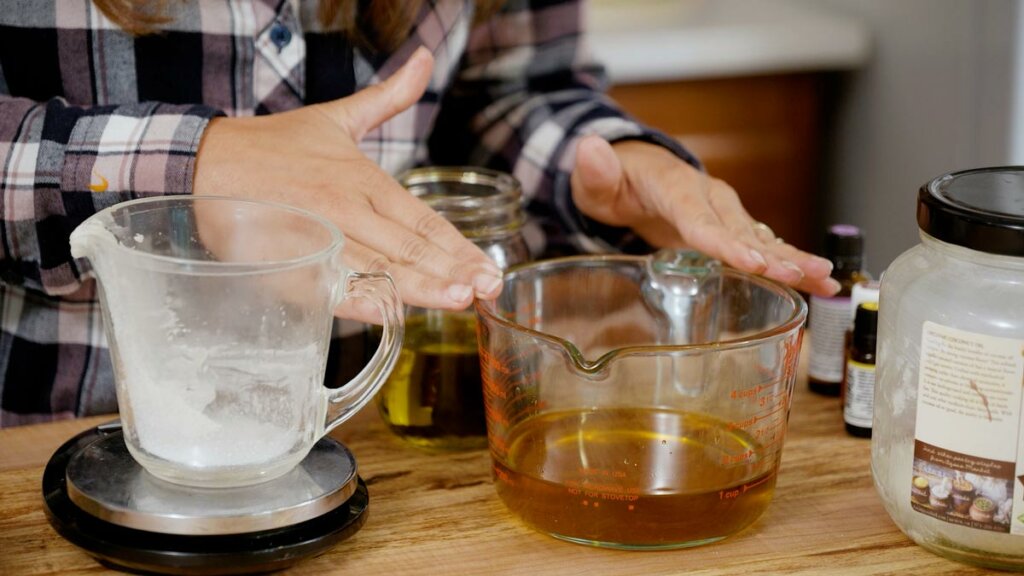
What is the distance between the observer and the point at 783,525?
75cm

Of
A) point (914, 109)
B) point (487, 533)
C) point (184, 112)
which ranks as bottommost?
point (487, 533)

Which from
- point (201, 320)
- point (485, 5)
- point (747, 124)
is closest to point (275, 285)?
point (201, 320)

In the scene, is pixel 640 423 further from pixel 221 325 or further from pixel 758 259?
pixel 221 325

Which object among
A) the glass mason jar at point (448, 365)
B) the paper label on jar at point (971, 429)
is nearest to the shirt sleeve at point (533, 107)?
the glass mason jar at point (448, 365)

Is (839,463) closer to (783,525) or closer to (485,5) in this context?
(783,525)

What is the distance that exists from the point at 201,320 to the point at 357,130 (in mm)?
247

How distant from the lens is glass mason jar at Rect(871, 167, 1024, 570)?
641 mm

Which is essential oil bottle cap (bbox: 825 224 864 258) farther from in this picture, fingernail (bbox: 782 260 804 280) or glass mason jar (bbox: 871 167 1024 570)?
glass mason jar (bbox: 871 167 1024 570)

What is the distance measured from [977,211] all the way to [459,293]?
290 millimetres

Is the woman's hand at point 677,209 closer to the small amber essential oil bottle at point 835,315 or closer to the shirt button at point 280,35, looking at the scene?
the small amber essential oil bottle at point 835,315

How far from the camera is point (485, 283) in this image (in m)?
0.73

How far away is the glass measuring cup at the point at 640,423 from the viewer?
707mm

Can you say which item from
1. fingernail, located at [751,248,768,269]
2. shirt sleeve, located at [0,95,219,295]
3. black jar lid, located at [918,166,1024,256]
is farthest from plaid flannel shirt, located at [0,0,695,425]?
black jar lid, located at [918,166,1024,256]

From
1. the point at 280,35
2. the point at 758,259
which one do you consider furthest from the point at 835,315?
the point at 280,35
